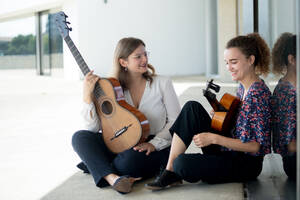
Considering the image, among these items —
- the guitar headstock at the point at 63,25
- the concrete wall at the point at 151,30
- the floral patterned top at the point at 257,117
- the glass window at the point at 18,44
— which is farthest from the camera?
the glass window at the point at 18,44

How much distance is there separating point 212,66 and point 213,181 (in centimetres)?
1076

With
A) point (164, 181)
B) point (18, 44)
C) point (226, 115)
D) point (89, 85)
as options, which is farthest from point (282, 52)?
point (18, 44)

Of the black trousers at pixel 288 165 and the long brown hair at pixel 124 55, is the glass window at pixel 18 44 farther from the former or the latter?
the black trousers at pixel 288 165

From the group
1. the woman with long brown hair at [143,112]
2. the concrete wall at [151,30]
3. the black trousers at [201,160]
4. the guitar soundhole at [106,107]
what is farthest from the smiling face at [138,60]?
the concrete wall at [151,30]

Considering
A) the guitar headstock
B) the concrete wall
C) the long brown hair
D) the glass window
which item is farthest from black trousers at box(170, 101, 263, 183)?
the glass window

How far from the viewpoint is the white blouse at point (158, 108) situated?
287 cm

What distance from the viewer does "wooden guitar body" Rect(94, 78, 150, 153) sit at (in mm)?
2762

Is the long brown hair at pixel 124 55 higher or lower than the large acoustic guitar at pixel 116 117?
higher

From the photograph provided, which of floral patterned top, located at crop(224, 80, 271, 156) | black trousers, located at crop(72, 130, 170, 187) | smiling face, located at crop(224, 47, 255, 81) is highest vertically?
smiling face, located at crop(224, 47, 255, 81)

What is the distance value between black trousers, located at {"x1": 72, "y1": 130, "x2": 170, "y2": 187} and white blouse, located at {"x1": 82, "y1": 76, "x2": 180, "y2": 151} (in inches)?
3.3

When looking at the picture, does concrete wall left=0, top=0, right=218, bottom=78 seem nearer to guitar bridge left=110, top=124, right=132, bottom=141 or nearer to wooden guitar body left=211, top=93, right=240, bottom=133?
guitar bridge left=110, top=124, right=132, bottom=141

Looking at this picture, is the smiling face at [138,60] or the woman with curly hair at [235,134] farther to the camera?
the smiling face at [138,60]

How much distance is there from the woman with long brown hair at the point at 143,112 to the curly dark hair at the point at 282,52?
0.89 m

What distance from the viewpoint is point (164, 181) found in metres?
2.58
